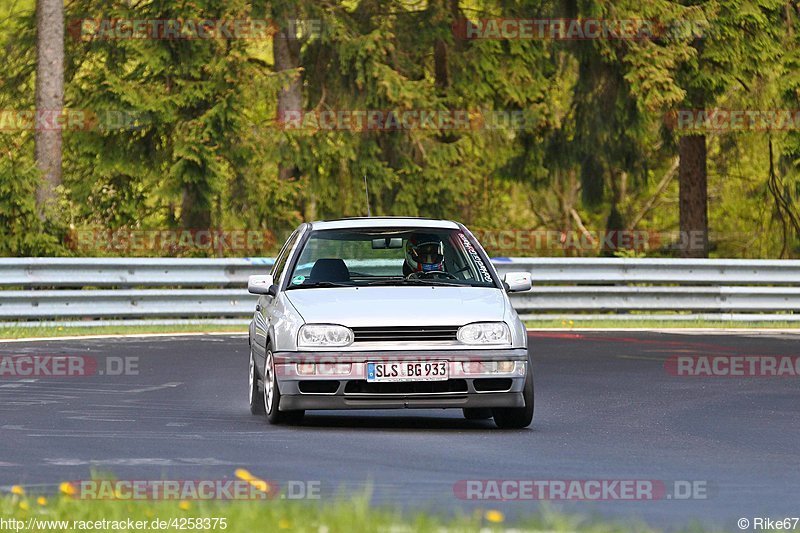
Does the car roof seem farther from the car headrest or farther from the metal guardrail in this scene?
the metal guardrail

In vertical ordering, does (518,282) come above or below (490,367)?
Result: above

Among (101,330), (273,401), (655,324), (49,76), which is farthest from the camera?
(49,76)

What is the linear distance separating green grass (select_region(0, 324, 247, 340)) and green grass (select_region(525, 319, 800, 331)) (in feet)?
15.7

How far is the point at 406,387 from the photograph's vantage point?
11734 mm

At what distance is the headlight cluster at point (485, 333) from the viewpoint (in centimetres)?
1177

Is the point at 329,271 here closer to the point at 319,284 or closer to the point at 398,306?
the point at 319,284

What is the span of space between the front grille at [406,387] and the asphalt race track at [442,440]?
31 centimetres

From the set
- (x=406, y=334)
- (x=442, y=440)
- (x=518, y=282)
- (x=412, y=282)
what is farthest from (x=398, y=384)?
(x=518, y=282)

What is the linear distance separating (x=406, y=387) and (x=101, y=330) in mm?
12377

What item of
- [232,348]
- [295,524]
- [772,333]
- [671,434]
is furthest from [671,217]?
[295,524]

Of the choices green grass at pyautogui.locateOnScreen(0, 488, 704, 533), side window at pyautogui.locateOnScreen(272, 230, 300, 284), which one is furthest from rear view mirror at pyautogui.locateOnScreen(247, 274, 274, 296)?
green grass at pyautogui.locateOnScreen(0, 488, 704, 533)

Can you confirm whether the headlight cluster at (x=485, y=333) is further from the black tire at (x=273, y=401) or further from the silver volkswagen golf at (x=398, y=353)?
the black tire at (x=273, y=401)

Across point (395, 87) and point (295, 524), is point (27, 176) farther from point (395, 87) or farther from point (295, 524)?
point (295, 524)

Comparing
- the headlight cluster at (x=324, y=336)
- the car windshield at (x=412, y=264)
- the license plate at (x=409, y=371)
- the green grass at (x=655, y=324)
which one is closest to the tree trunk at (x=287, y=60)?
the green grass at (x=655, y=324)
